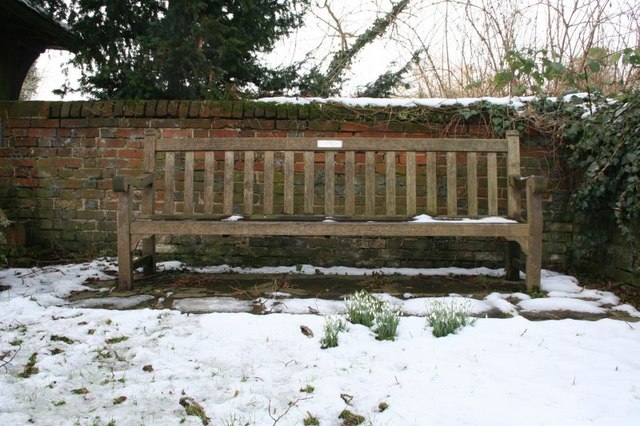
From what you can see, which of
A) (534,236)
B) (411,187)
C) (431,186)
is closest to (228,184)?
(411,187)

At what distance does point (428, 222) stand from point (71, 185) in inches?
122

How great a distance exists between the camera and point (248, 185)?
3.70m

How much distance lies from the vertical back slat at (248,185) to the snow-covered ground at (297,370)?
109cm

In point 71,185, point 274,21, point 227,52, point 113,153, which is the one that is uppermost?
point 274,21

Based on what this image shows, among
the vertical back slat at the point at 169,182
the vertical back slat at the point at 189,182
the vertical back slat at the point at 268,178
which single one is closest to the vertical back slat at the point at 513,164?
the vertical back slat at the point at 268,178

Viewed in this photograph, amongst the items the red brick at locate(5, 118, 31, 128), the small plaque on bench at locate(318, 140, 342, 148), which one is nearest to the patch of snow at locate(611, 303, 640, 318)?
the small plaque on bench at locate(318, 140, 342, 148)

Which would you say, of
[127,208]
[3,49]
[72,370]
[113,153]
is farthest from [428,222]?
[3,49]

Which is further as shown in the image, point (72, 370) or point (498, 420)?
point (72, 370)

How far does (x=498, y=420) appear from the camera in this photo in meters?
1.59

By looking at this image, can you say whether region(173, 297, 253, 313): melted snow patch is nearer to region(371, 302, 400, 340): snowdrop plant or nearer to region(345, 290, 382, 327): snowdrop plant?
region(345, 290, 382, 327): snowdrop plant

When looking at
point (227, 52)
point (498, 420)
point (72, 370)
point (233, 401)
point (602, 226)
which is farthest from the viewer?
point (227, 52)

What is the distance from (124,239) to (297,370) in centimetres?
182

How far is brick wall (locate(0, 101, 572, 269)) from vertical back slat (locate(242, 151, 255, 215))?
52 cm

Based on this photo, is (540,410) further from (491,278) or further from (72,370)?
(491,278)
